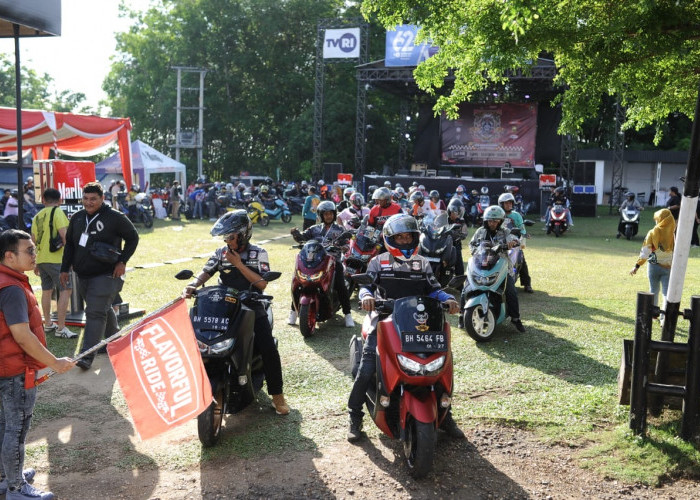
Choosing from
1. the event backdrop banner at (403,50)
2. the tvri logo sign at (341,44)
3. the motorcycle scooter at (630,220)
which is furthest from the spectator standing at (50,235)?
the tvri logo sign at (341,44)

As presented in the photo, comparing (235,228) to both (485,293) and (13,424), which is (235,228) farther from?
(485,293)

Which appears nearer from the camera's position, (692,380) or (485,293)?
(692,380)

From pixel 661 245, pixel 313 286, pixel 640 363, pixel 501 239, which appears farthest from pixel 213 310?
pixel 661 245

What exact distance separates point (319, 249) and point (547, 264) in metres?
8.41

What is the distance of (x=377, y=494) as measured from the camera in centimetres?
445

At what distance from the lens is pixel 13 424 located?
4.16 m

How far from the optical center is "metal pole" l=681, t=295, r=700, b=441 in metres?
5.02

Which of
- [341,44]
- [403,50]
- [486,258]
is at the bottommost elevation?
[486,258]

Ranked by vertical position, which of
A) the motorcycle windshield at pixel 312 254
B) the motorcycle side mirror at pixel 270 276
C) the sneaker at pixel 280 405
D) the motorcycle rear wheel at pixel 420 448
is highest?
the motorcycle side mirror at pixel 270 276

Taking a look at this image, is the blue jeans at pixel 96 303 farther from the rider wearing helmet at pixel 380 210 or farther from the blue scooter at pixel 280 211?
the blue scooter at pixel 280 211

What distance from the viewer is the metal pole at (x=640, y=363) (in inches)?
202

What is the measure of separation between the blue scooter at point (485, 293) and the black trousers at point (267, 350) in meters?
3.25

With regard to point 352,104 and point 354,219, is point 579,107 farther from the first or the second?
point 352,104

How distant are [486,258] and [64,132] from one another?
1180 centimetres
